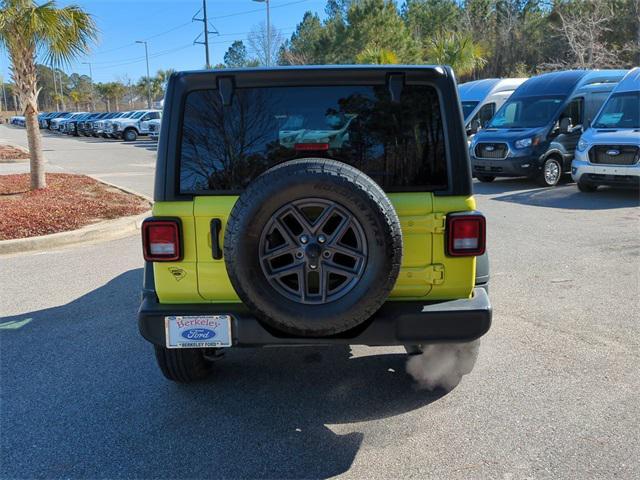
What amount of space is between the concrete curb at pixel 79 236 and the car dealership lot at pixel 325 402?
2.08 meters

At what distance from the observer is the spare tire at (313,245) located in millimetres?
2773

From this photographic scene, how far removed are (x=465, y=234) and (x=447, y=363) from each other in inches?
39.4

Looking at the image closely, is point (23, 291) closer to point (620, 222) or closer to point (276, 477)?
point (276, 477)

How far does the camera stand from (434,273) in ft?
10.5

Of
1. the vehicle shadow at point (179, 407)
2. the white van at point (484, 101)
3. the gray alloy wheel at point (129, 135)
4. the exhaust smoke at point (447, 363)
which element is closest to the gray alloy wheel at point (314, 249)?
the vehicle shadow at point (179, 407)

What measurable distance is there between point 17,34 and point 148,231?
33.8 ft

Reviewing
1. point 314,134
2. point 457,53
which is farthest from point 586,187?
point 457,53

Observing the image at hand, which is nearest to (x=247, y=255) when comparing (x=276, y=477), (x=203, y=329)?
(x=203, y=329)

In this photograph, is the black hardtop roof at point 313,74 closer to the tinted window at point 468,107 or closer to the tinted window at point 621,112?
the tinted window at point 621,112

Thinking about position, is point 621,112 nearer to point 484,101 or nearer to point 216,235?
point 484,101

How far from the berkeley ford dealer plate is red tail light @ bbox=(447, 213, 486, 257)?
1262 millimetres

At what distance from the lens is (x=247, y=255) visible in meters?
2.82

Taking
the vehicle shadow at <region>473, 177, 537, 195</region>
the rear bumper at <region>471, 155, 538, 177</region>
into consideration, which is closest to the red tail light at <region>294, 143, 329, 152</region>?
the vehicle shadow at <region>473, 177, 537, 195</region>

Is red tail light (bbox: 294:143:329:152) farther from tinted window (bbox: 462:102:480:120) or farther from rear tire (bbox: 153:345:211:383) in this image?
tinted window (bbox: 462:102:480:120)
